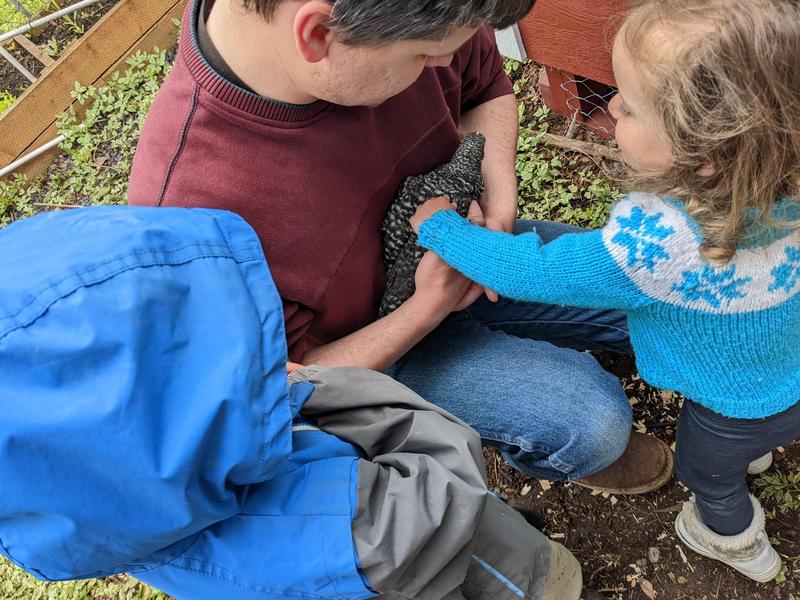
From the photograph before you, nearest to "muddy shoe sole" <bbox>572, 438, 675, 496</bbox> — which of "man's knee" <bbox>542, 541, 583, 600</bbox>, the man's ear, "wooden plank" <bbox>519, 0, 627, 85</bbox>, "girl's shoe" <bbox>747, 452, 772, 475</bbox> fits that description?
"girl's shoe" <bbox>747, 452, 772, 475</bbox>

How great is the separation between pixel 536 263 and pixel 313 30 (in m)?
0.69

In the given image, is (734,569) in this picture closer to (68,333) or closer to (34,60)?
(68,333)

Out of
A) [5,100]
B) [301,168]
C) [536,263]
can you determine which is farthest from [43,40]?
[536,263]

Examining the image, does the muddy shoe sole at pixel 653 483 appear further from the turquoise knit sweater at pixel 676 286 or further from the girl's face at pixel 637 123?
the girl's face at pixel 637 123

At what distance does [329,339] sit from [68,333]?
3.15ft

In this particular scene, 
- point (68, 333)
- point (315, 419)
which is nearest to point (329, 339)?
point (315, 419)

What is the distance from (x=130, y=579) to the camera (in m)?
2.60

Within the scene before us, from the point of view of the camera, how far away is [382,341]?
168 cm

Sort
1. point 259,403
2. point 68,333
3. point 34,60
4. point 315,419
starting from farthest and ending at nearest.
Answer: point 34,60, point 315,419, point 259,403, point 68,333

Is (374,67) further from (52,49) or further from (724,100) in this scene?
(52,49)

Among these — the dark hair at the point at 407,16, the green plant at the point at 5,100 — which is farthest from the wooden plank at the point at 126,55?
the dark hair at the point at 407,16

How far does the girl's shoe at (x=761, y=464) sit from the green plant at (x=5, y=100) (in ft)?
13.8

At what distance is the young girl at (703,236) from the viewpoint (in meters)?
1.09

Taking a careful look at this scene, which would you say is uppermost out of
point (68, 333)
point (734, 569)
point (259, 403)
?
point (68, 333)
